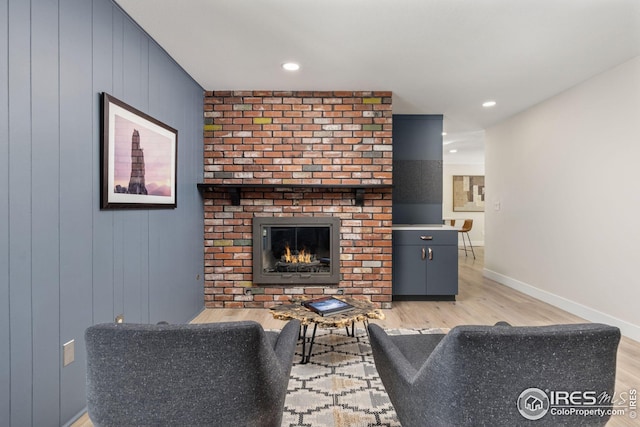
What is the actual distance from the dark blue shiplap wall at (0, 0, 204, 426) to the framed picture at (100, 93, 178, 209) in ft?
0.23

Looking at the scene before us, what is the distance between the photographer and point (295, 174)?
12.3 ft

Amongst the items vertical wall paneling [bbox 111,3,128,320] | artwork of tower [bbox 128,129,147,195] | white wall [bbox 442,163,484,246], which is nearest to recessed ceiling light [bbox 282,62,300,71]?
vertical wall paneling [bbox 111,3,128,320]

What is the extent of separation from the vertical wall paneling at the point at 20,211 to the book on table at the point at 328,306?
151 cm

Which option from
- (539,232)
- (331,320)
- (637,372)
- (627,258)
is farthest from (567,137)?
(331,320)

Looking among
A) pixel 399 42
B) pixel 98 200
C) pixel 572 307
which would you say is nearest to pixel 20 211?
pixel 98 200

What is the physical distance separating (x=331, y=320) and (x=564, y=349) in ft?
4.54

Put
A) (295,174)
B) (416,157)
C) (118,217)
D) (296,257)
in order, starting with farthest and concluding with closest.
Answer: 1. (416,157)
2. (296,257)
3. (295,174)
4. (118,217)

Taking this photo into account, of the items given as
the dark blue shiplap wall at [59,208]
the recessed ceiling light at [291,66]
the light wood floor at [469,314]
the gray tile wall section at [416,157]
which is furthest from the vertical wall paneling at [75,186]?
the gray tile wall section at [416,157]

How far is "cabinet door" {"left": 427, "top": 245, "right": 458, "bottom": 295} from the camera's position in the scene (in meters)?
4.02

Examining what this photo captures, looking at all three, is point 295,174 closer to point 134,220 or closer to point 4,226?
point 134,220

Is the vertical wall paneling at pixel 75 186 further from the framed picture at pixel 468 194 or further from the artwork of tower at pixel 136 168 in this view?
the framed picture at pixel 468 194

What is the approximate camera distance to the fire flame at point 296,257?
3861 millimetres

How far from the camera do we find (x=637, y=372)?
2291mm

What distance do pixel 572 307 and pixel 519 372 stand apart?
3359 mm
